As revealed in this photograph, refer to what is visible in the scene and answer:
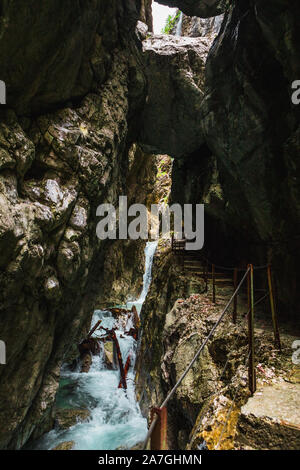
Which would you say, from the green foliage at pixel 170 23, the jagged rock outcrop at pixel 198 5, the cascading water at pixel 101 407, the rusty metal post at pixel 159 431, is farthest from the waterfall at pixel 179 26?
the rusty metal post at pixel 159 431

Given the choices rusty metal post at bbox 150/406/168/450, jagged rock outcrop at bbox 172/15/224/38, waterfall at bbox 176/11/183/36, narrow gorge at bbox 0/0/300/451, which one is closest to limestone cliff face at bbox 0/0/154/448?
narrow gorge at bbox 0/0/300/451

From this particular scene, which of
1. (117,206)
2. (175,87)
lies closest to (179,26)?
(175,87)

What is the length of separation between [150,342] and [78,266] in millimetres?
4822

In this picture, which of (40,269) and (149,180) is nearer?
(40,269)

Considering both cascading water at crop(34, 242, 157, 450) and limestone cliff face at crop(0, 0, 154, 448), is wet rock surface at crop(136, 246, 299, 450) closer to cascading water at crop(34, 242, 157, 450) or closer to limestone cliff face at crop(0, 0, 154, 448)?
cascading water at crop(34, 242, 157, 450)

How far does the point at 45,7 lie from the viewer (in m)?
5.01

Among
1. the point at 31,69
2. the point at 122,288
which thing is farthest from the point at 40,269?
the point at 122,288

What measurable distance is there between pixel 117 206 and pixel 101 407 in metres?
8.97

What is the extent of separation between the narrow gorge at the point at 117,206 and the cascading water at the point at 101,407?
3.2 inches

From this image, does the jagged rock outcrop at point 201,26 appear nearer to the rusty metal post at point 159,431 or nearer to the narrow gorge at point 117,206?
the narrow gorge at point 117,206

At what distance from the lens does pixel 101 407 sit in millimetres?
10523

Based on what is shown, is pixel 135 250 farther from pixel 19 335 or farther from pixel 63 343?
pixel 19 335

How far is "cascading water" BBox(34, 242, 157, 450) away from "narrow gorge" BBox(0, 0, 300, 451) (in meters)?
0.08

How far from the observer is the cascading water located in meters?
8.20
